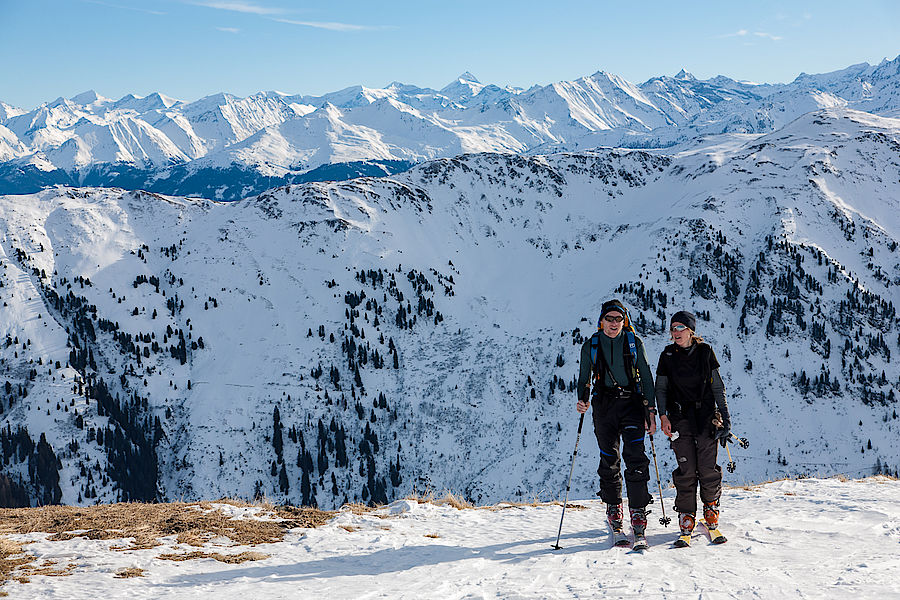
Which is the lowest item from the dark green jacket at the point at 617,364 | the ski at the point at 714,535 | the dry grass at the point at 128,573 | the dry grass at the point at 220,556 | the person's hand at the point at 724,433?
the ski at the point at 714,535

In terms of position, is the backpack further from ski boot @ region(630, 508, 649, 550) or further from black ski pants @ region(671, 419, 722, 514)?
ski boot @ region(630, 508, 649, 550)

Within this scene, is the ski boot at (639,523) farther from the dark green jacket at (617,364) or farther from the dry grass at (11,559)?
the dry grass at (11,559)

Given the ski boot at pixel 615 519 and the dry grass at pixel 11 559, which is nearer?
the dry grass at pixel 11 559

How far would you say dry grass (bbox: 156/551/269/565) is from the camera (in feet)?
33.5

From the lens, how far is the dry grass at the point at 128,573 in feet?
30.5

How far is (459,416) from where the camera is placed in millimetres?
102938

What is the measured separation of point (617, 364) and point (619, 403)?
2.77ft

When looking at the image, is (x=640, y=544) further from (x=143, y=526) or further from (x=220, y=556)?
(x=143, y=526)

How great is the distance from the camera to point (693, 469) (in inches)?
436

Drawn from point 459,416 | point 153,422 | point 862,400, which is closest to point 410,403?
point 459,416

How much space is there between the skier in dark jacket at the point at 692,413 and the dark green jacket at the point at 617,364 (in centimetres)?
31

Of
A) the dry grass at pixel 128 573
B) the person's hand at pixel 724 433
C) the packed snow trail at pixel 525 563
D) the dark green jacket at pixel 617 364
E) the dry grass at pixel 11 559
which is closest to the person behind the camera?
the packed snow trail at pixel 525 563

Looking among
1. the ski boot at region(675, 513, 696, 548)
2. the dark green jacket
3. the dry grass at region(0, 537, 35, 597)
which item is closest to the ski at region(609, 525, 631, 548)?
the ski boot at region(675, 513, 696, 548)

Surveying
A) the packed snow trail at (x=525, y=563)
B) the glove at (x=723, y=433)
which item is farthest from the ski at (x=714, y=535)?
the glove at (x=723, y=433)
